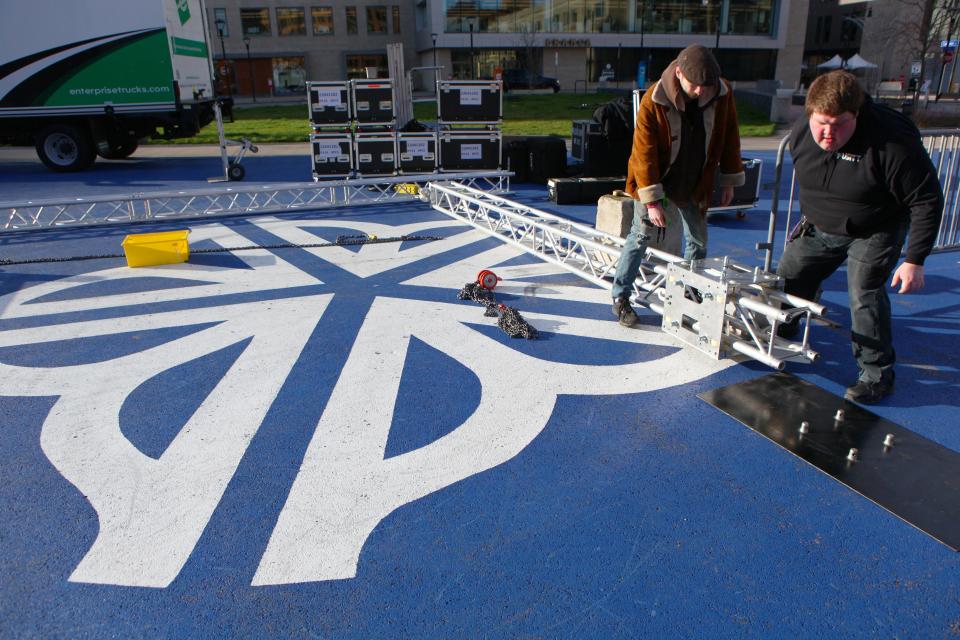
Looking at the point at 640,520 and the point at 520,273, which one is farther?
the point at 520,273

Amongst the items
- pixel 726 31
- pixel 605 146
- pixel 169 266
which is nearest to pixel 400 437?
pixel 169 266

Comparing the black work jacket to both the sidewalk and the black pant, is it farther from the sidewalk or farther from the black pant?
the sidewalk

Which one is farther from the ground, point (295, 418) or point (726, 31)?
point (726, 31)

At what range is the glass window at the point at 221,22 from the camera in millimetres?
50062

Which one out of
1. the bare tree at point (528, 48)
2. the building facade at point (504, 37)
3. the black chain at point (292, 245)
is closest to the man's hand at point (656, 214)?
the black chain at point (292, 245)

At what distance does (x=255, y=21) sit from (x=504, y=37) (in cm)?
2090

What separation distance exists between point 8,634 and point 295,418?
67.6 inches

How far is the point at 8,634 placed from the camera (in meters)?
2.34

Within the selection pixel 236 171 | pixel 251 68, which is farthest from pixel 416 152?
pixel 251 68

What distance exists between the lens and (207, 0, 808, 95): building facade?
155ft

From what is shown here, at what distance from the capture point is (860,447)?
11.2 ft

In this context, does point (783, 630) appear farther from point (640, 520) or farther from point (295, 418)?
point (295, 418)

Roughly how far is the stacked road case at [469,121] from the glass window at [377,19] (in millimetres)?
44803

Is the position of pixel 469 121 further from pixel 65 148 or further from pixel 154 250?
pixel 65 148
